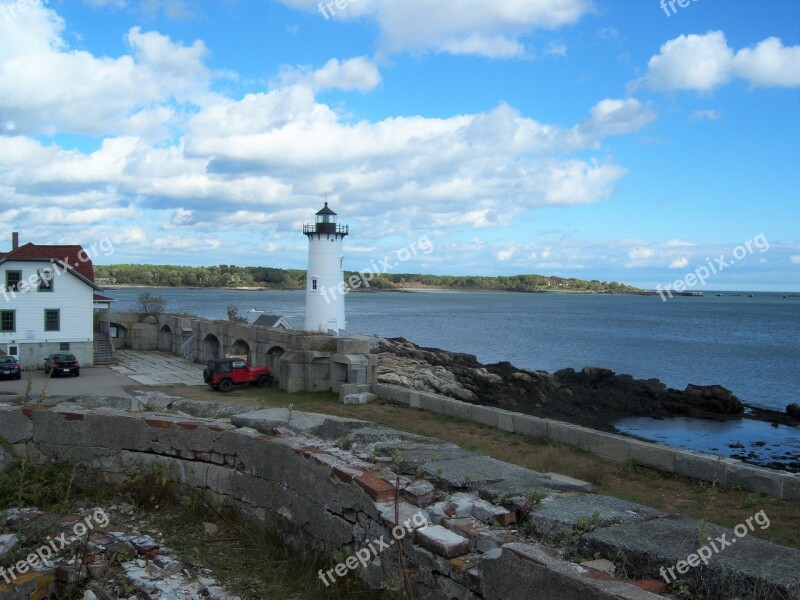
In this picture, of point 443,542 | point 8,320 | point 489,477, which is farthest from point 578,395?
point 443,542

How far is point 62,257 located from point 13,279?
8.40ft

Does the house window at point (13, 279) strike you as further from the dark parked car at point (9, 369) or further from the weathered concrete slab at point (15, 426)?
the weathered concrete slab at point (15, 426)

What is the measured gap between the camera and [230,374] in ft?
A: 66.3

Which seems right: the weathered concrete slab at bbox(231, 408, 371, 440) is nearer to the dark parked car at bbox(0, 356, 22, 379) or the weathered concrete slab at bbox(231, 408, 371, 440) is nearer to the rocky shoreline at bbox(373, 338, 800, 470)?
the rocky shoreline at bbox(373, 338, 800, 470)

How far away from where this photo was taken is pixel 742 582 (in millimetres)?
3941

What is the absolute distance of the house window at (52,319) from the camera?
32500 millimetres

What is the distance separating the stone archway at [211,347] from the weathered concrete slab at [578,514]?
24620 millimetres

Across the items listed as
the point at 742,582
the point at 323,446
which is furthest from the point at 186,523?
the point at 742,582

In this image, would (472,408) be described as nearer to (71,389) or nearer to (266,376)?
(266,376)

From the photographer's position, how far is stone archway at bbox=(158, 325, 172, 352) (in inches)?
1391

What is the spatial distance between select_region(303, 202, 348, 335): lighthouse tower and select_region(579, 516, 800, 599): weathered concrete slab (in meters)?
36.7

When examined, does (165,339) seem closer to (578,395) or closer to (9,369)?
(9,369)

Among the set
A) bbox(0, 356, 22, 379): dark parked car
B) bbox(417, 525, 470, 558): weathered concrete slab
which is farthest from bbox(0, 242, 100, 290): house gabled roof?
bbox(417, 525, 470, 558): weathered concrete slab

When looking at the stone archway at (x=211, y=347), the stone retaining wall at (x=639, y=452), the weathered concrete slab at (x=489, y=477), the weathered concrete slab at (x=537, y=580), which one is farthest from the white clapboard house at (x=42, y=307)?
the weathered concrete slab at (x=537, y=580)
